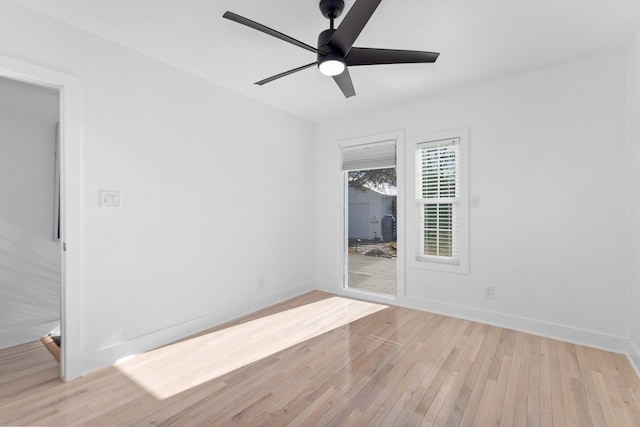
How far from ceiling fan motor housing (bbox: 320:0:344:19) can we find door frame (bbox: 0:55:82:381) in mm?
1911

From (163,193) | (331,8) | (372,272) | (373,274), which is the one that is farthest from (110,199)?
(372,272)

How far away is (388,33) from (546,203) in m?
2.21

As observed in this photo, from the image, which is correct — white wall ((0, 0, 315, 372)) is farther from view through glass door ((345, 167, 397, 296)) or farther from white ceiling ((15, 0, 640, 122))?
view through glass door ((345, 167, 397, 296))

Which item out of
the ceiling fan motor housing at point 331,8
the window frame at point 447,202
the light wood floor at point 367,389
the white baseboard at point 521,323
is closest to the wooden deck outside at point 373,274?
the white baseboard at point 521,323

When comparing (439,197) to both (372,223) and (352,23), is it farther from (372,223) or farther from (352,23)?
(372,223)

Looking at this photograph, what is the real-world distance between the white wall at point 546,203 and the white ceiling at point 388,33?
28 centimetres

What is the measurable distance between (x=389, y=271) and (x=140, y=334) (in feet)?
13.2

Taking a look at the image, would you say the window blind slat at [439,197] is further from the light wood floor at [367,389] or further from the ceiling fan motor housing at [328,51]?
the ceiling fan motor housing at [328,51]

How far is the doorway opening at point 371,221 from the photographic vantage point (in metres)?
4.30

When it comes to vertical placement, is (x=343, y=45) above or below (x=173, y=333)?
above

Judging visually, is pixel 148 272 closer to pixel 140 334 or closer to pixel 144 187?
pixel 140 334

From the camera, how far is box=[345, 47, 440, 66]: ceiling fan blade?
200cm

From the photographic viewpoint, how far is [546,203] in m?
2.94

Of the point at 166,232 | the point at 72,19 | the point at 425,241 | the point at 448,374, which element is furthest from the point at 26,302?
the point at 425,241
